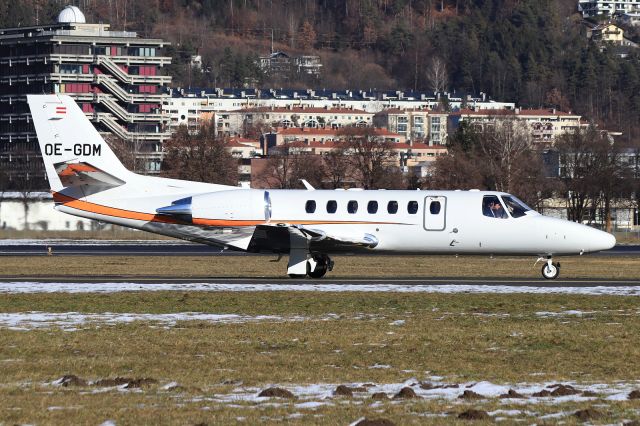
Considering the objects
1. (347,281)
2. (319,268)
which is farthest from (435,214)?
(319,268)

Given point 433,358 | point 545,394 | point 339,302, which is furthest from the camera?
point 339,302

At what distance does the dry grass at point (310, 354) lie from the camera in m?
19.3

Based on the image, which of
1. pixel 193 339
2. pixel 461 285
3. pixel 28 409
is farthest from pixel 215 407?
pixel 461 285

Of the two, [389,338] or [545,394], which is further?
[389,338]

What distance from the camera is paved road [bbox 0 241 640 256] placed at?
64375 millimetres

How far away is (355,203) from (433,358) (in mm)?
18365

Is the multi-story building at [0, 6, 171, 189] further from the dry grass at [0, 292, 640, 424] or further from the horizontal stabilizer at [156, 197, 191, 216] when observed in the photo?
the dry grass at [0, 292, 640, 424]

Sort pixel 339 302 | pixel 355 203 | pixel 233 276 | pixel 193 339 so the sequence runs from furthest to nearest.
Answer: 1. pixel 233 276
2. pixel 355 203
3. pixel 339 302
4. pixel 193 339

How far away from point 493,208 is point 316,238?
5.19 m

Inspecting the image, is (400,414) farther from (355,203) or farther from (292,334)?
(355,203)

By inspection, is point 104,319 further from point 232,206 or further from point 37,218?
point 37,218

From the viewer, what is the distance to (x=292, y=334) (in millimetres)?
27203

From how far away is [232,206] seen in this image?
41.9 meters

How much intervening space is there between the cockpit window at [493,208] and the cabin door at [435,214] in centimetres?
115
